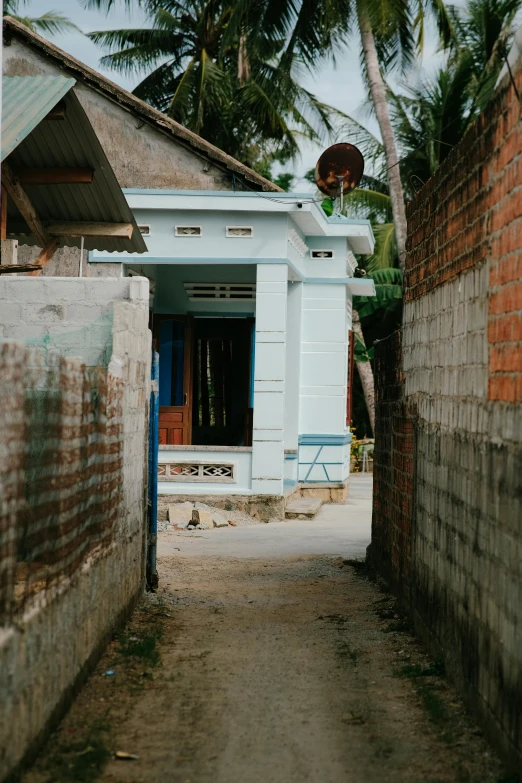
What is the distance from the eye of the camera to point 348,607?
30.5ft

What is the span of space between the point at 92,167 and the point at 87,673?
17.2 ft

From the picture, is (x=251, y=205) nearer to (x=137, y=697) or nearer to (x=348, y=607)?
(x=348, y=607)

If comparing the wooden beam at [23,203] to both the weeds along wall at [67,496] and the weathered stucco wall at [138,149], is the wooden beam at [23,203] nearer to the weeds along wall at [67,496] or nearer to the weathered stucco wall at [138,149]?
the weeds along wall at [67,496]

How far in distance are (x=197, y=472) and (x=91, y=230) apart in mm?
6421

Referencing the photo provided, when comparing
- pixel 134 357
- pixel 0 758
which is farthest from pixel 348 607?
pixel 0 758

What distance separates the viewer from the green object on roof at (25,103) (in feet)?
27.6

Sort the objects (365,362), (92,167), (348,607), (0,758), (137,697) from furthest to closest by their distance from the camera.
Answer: (365,362), (92,167), (348,607), (137,697), (0,758)

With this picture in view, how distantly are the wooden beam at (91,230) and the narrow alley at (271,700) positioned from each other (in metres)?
3.48

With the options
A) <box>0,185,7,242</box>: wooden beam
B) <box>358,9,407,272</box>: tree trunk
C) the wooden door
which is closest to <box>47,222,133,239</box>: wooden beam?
<box>0,185,7,242</box>: wooden beam

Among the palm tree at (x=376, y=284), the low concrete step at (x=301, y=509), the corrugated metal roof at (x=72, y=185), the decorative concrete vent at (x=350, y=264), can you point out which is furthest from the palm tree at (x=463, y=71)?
the corrugated metal roof at (x=72, y=185)

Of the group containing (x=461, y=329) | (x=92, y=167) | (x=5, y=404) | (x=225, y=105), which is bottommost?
(x=5, y=404)

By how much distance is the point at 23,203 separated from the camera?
33.1 ft

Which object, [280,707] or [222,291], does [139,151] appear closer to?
[222,291]

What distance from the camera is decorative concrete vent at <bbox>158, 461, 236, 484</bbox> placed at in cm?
1602
